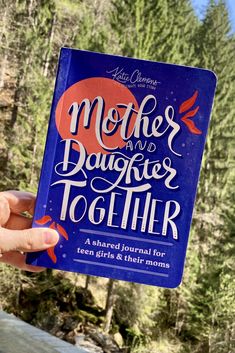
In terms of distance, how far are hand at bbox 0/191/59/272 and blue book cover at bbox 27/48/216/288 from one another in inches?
1.2

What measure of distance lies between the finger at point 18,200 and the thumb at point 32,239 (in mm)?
156

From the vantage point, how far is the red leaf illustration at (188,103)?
1.16m

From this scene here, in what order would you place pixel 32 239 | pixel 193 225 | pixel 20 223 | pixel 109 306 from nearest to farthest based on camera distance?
1. pixel 32 239
2. pixel 20 223
3. pixel 109 306
4. pixel 193 225

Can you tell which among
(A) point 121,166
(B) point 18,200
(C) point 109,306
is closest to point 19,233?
(B) point 18,200

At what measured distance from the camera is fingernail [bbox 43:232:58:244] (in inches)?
44.7

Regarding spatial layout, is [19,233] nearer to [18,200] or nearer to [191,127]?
[18,200]

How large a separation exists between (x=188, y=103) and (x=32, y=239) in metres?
0.48

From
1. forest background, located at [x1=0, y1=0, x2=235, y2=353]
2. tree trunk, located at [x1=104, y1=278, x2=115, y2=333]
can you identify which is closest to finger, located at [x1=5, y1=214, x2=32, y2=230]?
forest background, located at [x1=0, y1=0, x2=235, y2=353]

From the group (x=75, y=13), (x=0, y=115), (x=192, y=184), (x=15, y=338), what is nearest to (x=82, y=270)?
(x=192, y=184)

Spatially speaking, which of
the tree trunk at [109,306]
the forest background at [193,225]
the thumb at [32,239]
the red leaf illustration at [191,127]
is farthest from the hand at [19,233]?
the tree trunk at [109,306]

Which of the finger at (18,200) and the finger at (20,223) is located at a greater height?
the finger at (18,200)

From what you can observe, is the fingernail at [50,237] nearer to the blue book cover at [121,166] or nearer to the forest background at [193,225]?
the blue book cover at [121,166]

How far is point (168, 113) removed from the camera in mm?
1163

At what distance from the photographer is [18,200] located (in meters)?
1.34
